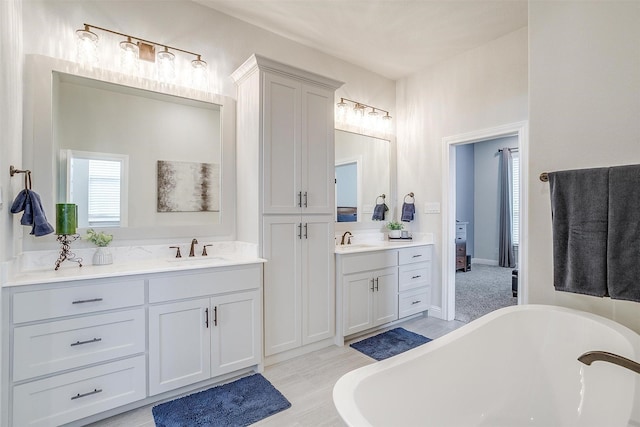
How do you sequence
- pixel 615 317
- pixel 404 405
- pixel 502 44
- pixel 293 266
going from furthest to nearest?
pixel 502 44
pixel 293 266
pixel 615 317
pixel 404 405

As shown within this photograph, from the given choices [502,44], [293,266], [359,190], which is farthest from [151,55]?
[502,44]

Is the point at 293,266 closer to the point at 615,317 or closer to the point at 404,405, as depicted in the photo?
the point at 404,405

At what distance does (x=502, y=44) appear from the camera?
3.17 m

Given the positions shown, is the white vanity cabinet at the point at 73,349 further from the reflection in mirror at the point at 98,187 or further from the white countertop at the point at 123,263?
the reflection in mirror at the point at 98,187

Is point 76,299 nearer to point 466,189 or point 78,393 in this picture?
point 78,393

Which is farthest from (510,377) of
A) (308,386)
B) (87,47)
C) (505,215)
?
(505,215)

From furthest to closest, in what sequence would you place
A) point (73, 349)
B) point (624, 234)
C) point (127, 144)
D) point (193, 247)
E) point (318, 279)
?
point (318, 279)
point (193, 247)
point (127, 144)
point (73, 349)
point (624, 234)

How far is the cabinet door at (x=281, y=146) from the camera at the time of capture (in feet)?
8.27

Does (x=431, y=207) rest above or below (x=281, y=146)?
below

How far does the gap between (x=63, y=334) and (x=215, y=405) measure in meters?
0.95

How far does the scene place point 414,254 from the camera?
3.55 metres

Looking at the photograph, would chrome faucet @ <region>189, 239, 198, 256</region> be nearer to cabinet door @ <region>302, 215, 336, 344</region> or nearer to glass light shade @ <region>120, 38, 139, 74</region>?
cabinet door @ <region>302, 215, 336, 344</region>

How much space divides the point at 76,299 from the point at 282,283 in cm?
133

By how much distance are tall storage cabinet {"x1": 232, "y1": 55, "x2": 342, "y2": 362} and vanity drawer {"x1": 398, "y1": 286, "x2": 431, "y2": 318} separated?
3.06 feet
